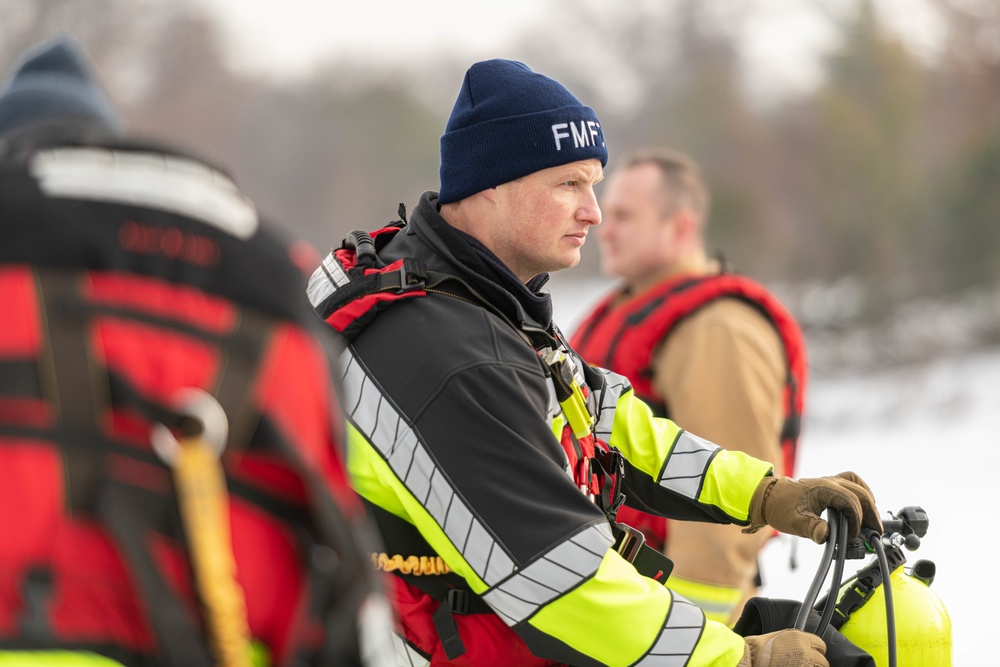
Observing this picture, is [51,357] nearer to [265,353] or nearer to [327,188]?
[265,353]

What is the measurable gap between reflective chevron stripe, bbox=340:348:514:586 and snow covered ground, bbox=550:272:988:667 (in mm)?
3383

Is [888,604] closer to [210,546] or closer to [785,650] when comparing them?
[785,650]

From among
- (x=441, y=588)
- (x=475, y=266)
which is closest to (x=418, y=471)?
(x=441, y=588)

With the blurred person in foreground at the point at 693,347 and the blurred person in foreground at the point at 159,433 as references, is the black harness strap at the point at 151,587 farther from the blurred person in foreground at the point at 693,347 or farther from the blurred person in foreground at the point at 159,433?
the blurred person in foreground at the point at 693,347

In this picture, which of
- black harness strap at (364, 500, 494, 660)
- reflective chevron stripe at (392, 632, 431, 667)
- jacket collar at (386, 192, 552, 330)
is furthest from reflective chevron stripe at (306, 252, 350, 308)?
reflective chevron stripe at (392, 632, 431, 667)

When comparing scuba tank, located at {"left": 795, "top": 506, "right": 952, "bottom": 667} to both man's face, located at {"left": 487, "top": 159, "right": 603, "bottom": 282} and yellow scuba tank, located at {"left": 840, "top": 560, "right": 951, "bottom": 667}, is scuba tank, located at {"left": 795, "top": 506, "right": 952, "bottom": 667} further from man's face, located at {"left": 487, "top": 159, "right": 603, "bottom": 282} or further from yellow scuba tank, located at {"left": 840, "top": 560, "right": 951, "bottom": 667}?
man's face, located at {"left": 487, "top": 159, "right": 603, "bottom": 282}

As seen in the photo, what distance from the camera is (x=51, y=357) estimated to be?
1061 millimetres

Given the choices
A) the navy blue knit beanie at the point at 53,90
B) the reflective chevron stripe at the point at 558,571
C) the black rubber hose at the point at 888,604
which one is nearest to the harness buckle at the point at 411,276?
the reflective chevron stripe at the point at 558,571

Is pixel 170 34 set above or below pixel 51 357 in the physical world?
above

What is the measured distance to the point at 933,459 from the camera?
9703 mm

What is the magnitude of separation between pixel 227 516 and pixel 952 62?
66.5ft

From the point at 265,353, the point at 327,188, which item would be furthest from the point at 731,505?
the point at 327,188

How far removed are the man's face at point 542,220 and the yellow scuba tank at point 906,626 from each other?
3.54 feet

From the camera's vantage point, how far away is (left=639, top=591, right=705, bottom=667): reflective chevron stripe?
1.98 metres
